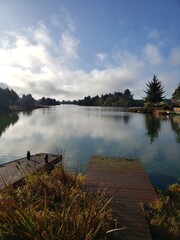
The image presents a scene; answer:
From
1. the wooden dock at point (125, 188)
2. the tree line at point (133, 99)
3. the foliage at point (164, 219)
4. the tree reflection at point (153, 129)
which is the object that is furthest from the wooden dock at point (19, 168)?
the tree line at point (133, 99)

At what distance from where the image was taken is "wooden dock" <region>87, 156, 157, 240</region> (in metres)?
3.91

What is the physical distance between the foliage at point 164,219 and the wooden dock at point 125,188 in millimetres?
317

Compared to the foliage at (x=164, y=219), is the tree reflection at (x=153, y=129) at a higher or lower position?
lower

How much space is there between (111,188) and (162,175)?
3.90m

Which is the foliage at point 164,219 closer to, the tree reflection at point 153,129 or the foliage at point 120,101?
the tree reflection at point 153,129

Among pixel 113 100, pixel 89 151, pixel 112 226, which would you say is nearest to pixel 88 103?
pixel 113 100

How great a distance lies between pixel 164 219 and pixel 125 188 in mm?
1530

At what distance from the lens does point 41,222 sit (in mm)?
3012

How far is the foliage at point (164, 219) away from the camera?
4168mm

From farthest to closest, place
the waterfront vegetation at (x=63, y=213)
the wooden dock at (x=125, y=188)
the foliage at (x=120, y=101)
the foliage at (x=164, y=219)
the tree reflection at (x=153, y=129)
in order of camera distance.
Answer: the foliage at (x=120, y=101), the tree reflection at (x=153, y=129), the foliage at (x=164, y=219), the wooden dock at (x=125, y=188), the waterfront vegetation at (x=63, y=213)

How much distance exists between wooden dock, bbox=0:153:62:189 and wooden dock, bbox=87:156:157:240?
2.11 meters

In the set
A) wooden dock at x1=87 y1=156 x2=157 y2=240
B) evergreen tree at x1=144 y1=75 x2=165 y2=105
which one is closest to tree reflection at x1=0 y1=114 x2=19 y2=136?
wooden dock at x1=87 y1=156 x2=157 y2=240

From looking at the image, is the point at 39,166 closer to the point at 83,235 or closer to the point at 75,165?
the point at 75,165

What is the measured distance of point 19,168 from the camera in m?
7.45
